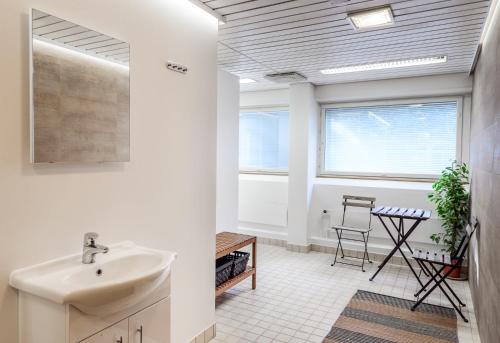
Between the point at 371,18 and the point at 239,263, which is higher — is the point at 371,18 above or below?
above

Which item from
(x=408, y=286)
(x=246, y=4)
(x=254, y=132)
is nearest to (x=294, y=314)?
(x=408, y=286)

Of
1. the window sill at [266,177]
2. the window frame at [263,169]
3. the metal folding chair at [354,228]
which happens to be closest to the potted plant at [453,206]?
the metal folding chair at [354,228]

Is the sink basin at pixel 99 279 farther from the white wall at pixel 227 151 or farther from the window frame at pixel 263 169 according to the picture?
the window frame at pixel 263 169

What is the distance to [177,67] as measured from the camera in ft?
7.68

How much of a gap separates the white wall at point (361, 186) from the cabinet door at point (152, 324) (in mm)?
3485

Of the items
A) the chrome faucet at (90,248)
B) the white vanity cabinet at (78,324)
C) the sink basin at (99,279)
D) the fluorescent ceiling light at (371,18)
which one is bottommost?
the white vanity cabinet at (78,324)

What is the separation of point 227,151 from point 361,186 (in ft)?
6.59

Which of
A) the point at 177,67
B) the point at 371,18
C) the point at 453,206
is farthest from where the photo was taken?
the point at 453,206

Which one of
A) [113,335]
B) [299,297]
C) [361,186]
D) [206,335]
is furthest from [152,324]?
[361,186]

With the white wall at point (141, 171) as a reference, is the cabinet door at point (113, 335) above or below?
below

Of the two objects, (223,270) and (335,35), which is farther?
(223,270)

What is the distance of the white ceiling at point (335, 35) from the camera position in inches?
95.7

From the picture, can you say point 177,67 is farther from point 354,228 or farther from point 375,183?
point 375,183

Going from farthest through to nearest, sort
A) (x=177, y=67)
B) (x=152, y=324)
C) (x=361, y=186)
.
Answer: (x=361, y=186) < (x=177, y=67) < (x=152, y=324)
